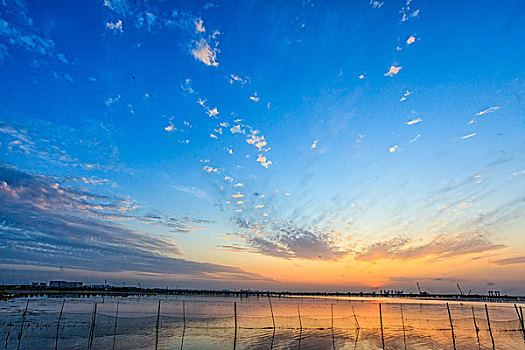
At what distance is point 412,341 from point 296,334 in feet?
33.3

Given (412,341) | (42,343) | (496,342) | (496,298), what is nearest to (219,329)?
(42,343)

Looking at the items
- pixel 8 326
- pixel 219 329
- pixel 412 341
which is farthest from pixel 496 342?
pixel 8 326

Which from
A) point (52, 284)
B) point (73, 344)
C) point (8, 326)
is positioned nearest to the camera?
point (73, 344)

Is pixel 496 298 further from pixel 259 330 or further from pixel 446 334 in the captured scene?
pixel 259 330

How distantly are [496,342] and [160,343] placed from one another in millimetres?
28098

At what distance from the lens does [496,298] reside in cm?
19712

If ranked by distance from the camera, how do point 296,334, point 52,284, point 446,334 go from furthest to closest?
1. point 52,284
2. point 446,334
3. point 296,334

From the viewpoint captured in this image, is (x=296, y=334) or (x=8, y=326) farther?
(x=296, y=334)

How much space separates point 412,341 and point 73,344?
26762 millimetres

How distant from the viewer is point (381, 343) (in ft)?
84.0

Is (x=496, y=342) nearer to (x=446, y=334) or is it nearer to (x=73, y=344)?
(x=446, y=334)

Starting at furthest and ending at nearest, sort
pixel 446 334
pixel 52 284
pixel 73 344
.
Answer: pixel 52 284, pixel 446 334, pixel 73 344

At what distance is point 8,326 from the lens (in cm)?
2745

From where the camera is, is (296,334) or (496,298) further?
(496,298)
